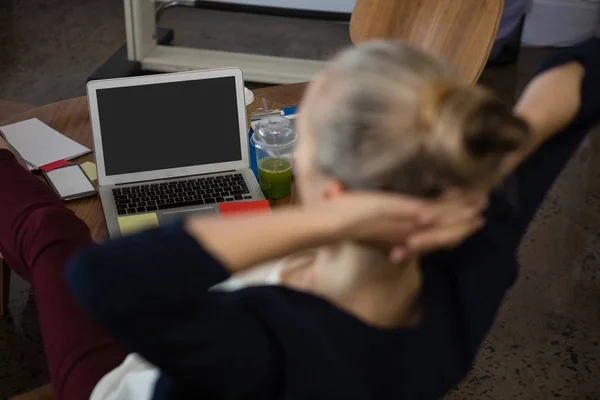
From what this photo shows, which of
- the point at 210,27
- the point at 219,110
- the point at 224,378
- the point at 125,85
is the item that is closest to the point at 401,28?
the point at 219,110

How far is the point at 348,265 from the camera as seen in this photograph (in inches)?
30.0

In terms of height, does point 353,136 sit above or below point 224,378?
above

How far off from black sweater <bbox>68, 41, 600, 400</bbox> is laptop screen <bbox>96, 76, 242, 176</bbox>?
0.74 m

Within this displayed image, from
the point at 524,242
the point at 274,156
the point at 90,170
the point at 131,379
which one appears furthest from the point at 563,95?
the point at 524,242

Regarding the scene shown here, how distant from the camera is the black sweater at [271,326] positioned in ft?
2.11

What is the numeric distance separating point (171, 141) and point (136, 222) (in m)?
0.22

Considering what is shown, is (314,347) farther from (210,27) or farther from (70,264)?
(210,27)

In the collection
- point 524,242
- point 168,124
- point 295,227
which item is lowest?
point 524,242

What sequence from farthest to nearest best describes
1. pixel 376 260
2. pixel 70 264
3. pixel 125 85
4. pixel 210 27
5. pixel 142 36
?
1. pixel 210 27
2. pixel 142 36
3. pixel 125 85
4. pixel 376 260
5. pixel 70 264

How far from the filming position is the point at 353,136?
0.66m

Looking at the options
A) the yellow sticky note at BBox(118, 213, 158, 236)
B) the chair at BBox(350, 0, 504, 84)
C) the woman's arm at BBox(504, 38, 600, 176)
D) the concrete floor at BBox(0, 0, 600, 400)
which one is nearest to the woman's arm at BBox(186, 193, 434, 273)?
the woman's arm at BBox(504, 38, 600, 176)

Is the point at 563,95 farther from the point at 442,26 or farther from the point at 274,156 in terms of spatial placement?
the point at 442,26

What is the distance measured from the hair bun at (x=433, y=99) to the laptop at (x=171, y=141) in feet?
2.66

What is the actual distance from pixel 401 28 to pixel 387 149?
1535mm
